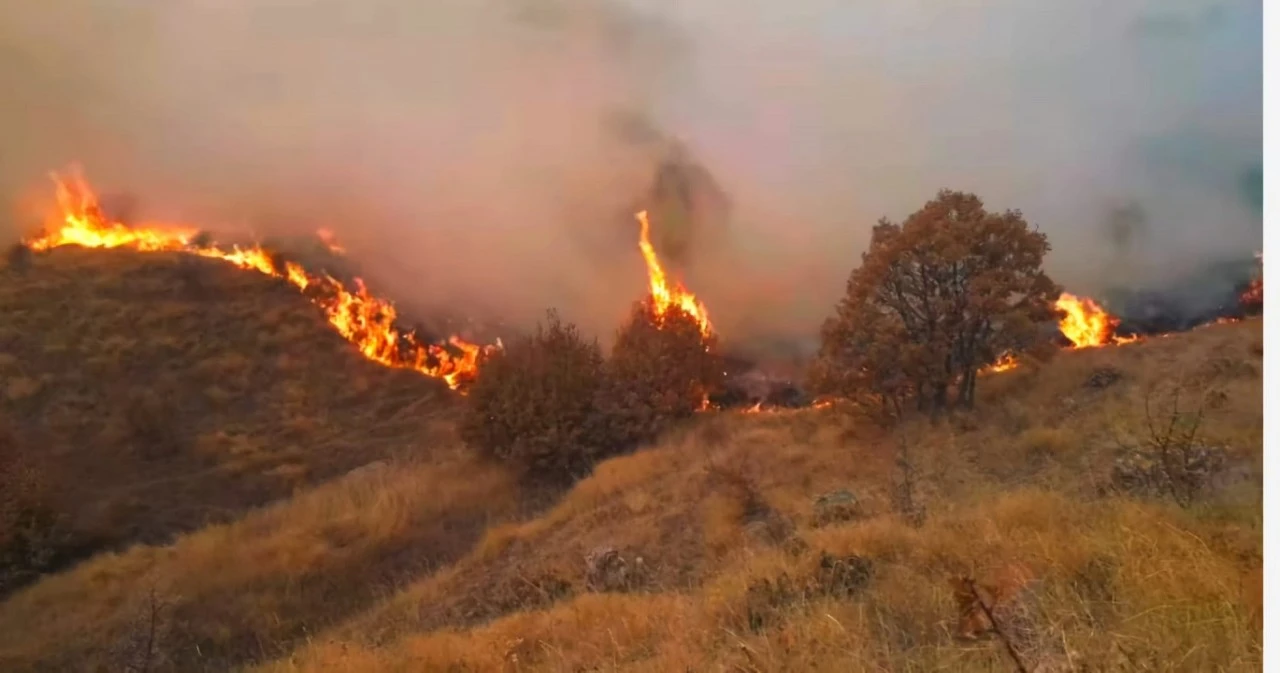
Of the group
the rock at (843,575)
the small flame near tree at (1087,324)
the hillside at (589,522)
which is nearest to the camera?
the hillside at (589,522)

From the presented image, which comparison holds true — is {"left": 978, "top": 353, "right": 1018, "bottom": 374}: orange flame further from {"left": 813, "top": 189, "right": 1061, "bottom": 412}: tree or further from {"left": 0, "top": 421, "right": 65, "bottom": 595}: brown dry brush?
{"left": 0, "top": 421, "right": 65, "bottom": 595}: brown dry brush

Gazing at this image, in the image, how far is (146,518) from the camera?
91.4ft

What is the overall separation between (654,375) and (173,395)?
21.0 meters

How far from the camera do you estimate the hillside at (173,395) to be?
95.2 ft

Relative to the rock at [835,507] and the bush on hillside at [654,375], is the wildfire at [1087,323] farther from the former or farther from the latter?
the rock at [835,507]

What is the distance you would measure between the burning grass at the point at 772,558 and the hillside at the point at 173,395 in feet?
16.1

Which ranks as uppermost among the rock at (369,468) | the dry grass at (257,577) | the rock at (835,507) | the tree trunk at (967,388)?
the tree trunk at (967,388)

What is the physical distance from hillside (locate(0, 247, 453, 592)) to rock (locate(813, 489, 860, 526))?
2077cm

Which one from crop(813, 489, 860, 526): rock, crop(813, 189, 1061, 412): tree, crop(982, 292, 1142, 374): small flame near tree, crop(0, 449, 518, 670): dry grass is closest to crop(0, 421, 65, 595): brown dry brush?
crop(0, 449, 518, 670): dry grass

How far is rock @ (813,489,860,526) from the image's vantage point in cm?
1270

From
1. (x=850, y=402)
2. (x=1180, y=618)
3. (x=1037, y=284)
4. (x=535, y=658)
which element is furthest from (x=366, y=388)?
(x=1180, y=618)

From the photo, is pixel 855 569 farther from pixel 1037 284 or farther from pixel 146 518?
pixel 146 518

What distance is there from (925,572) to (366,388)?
121 ft

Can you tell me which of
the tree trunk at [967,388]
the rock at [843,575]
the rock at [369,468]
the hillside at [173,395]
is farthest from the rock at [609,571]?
the hillside at [173,395]
